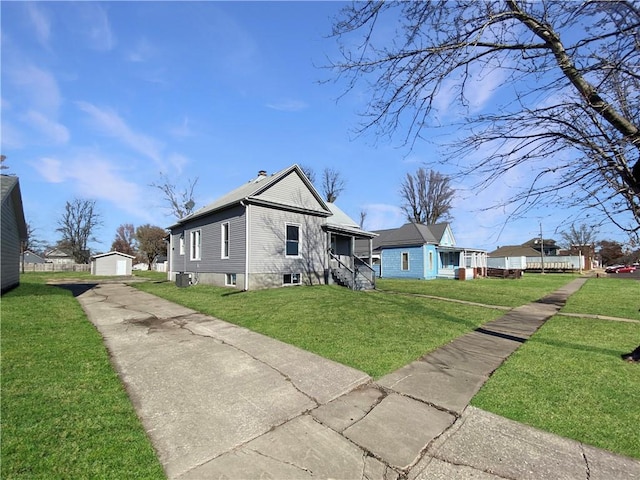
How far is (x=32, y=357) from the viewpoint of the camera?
4.91 meters

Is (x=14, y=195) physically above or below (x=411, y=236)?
above

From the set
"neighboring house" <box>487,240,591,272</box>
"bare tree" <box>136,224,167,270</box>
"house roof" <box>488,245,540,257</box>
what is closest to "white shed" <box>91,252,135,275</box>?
"bare tree" <box>136,224,167,270</box>

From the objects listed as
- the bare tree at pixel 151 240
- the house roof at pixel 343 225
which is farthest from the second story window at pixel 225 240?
the bare tree at pixel 151 240

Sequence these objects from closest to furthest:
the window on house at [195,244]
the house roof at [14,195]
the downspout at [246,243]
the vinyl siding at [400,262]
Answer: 1. the house roof at [14,195]
2. the downspout at [246,243]
3. the window on house at [195,244]
4. the vinyl siding at [400,262]

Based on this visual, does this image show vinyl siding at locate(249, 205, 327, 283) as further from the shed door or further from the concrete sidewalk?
the shed door

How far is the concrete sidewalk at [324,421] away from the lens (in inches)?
105

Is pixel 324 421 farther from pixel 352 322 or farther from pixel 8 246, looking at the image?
pixel 8 246

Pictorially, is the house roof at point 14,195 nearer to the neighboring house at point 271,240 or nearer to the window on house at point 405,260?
the neighboring house at point 271,240

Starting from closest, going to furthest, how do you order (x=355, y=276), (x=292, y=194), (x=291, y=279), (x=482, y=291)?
1. (x=291, y=279)
2. (x=292, y=194)
3. (x=355, y=276)
4. (x=482, y=291)

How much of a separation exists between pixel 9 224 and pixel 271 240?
11.7 meters

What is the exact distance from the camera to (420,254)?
2619 cm

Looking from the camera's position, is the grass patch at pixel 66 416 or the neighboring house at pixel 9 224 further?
the neighboring house at pixel 9 224

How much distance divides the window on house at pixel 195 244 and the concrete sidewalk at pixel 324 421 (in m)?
12.9

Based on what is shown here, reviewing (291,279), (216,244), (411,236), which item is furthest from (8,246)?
(411,236)
